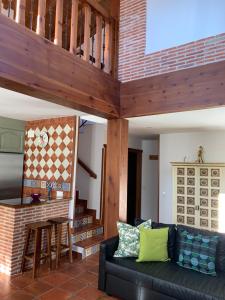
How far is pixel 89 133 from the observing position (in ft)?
19.3

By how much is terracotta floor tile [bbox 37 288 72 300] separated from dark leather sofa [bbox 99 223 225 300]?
432 millimetres

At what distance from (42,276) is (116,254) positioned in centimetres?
119

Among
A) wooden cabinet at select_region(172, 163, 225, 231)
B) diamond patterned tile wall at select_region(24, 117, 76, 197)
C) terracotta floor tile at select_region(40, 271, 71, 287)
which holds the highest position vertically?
diamond patterned tile wall at select_region(24, 117, 76, 197)

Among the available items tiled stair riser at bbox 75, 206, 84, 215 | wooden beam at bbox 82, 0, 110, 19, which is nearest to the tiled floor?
tiled stair riser at bbox 75, 206, 84, 215

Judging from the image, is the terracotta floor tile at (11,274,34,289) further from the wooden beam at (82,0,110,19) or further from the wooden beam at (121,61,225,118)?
the wooden beam at (82,0,110,19)

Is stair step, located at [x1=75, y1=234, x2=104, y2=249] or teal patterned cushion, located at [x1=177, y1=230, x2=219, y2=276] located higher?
teal patterned cushion, located at [x1=177, y1=230, x2=219, y2=276]

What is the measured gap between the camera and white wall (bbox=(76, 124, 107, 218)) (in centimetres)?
549

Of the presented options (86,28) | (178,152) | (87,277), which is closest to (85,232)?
(87,277)

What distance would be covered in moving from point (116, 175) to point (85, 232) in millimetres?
1622

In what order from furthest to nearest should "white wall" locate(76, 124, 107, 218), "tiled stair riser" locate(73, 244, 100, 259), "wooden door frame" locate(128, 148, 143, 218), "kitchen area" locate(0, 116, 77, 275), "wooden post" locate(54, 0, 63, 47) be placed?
"wooden door frame" locate(128, 148, 143, 218) → "white wall" locate(76, 124, 107, 218) → "tiled stair riser" locate(73, 244, 100, 259) → "kitchen area" locate(0, 116, 77, 275) → "wooden post" locate(54, 0, 63, 47)

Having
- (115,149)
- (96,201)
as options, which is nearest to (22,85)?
(115,149)

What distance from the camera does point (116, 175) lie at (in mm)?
3619

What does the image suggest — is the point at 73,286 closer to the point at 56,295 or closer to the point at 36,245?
the point at 56,295

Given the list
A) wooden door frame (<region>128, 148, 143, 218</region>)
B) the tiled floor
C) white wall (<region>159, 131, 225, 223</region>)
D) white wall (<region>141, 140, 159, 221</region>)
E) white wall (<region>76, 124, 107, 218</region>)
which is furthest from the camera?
white wall (<region>141, 140, 159, 221</region>)
